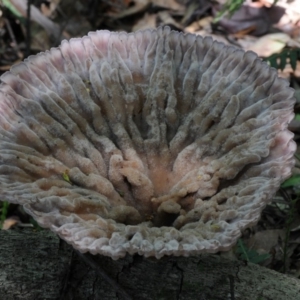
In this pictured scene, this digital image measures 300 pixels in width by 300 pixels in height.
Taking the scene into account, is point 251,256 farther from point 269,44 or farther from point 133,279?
point 269,44

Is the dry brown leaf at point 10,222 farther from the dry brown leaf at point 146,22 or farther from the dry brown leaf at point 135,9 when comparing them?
the dry brown leaf at point 135,9

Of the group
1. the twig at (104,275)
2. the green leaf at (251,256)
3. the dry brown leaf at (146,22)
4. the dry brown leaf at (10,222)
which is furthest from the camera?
the dry brown leaf at (146,22)

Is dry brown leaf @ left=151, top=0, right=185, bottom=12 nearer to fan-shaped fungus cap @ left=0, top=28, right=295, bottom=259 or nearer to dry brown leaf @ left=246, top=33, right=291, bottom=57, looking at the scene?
dry brown leaf @ left=246, top=33, right=291, bottom=57

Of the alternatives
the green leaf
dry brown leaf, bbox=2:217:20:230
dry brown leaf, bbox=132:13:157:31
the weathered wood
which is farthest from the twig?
dry brown leaf, bbox=132:13:157:31

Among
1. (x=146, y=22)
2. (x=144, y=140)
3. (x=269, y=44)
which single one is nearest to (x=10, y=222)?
(x=144, y=140)

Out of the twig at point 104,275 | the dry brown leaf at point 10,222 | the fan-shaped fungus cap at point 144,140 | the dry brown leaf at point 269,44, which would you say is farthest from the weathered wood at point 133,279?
the dry brown leaf at point 269,44
